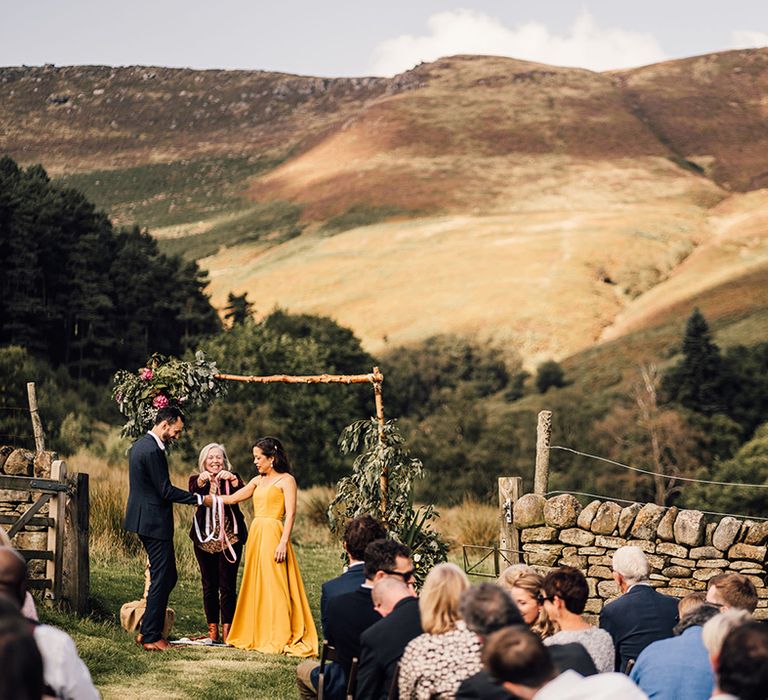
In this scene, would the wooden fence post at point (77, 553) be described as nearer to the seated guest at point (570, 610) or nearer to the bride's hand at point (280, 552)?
the bride's hand at point (280, 552)

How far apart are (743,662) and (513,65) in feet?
615

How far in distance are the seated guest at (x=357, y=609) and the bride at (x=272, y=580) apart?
2833 mm

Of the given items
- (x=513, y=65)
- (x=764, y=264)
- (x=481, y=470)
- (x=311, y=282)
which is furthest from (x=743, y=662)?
(x=513, y=65)

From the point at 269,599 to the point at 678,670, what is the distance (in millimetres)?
4579

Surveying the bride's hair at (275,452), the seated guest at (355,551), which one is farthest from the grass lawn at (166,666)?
the seated guest at (355,551)

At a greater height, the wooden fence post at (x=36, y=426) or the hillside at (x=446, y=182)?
the hillside at (x=446, y=182)

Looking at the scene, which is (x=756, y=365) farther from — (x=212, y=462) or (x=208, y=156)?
(x=208, y=156)

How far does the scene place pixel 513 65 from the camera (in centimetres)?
18512

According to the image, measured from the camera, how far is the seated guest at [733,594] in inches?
233

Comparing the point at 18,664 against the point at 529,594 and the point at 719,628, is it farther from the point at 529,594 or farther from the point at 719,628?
the point at 529,594

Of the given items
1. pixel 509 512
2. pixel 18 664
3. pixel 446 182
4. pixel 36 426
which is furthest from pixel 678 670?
pixel 446 182

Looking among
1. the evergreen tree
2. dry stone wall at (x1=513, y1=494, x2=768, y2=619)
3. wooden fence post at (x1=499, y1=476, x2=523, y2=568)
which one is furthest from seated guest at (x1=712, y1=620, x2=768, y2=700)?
the evergreen tree

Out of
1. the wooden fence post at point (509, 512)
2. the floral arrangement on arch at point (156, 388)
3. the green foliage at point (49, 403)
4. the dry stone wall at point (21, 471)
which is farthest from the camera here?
the green foliage at point (49, 403)

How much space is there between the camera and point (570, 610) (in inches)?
229
